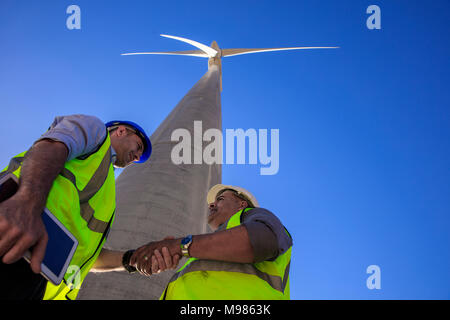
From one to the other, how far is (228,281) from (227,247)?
25 cm

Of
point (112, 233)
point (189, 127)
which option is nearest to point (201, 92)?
point (189, 127)

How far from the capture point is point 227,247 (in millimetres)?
2262

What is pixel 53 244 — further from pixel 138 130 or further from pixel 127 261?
pixel 138 130

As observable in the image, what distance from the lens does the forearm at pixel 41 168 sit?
1.94 meters

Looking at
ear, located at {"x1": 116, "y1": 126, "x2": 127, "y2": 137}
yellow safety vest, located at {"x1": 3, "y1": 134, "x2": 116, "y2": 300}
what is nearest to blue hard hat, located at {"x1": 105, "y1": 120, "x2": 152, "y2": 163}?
ear, located at {"x1": 116, "y1": 126, "x2": 127, "y2": 137}

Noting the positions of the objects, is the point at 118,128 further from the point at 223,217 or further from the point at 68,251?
the point at 68,251

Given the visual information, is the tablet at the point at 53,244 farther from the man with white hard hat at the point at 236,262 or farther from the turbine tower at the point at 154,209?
the turbine tower at the point at 154,209

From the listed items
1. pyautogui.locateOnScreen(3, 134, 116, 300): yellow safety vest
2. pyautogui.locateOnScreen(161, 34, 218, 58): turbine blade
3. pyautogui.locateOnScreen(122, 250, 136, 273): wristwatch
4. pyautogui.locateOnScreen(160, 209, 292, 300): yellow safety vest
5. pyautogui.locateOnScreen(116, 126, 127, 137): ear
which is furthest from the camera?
pyautogui.locateOnScreen(161, 34, 218, 58): turbine blade

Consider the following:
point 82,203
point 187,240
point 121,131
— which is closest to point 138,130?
point 121,131

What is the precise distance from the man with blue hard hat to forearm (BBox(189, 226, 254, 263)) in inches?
38.6

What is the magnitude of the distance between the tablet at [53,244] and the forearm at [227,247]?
2.75 ft

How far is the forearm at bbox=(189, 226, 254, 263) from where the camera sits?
2.24 meters

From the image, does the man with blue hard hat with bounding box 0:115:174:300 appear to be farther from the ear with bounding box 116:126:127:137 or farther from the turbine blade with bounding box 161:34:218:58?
the turbine blade with bounding box 161:34:218:58

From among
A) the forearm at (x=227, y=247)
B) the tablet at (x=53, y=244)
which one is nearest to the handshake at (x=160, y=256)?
the forearm at (x=227, y=247)
